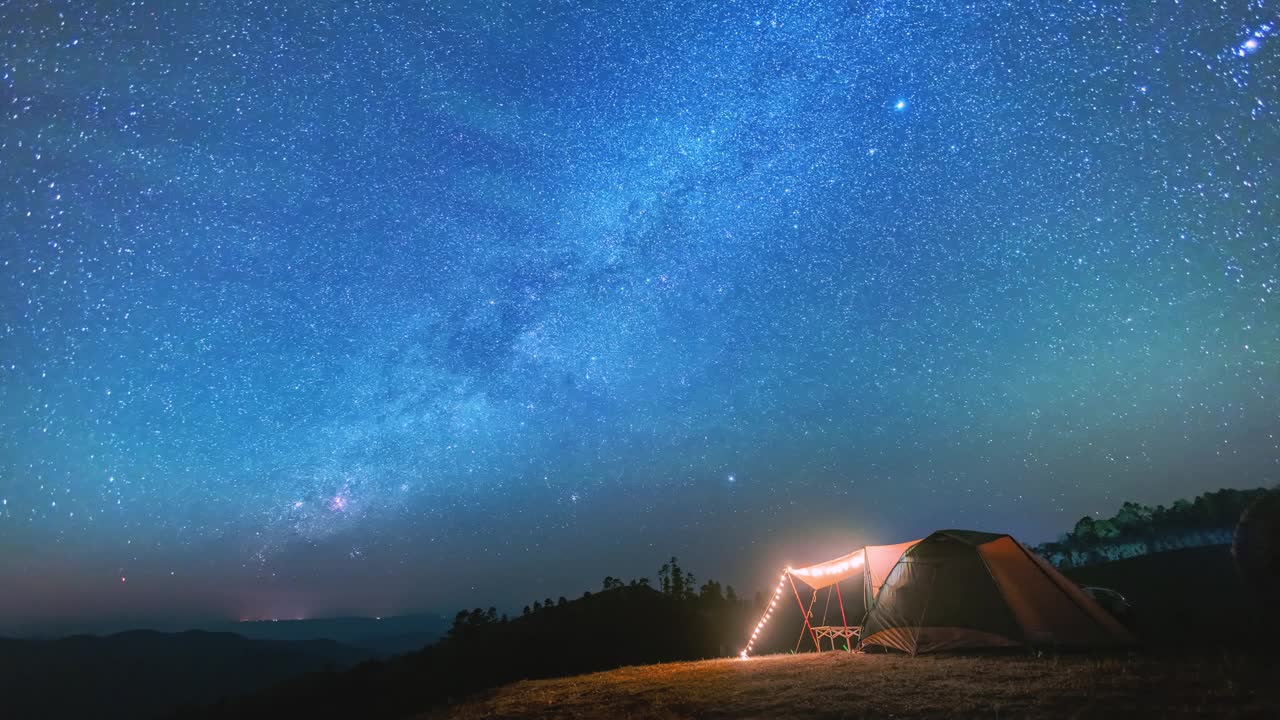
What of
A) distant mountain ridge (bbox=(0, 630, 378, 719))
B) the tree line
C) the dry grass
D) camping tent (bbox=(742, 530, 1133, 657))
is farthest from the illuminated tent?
distant mountain ridge (bbox=(0, 630, 378, 719))

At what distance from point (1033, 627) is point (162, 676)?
271921mm

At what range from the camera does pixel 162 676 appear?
194500 mm

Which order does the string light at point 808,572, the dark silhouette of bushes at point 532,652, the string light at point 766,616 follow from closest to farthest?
the string light at point 808,572, the string light at point 766,616, the dark silhouette of bushes at point 532,652

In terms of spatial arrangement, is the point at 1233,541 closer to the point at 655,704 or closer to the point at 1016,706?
the point at 1016,706

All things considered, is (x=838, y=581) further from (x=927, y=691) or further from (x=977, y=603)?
(x=927, y=691)

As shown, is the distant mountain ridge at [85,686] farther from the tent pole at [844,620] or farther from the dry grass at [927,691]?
the dry grass at [927,691]

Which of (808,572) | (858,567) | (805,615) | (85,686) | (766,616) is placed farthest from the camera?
(85,686)

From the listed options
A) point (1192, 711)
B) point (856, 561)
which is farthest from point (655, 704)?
point (856, 561)

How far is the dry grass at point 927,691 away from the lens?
6.82 meters

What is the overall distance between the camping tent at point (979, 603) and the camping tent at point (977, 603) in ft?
0.06

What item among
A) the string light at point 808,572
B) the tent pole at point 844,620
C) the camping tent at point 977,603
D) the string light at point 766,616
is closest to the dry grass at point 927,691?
the camping tent at point 977,603

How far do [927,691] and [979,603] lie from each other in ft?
18.0

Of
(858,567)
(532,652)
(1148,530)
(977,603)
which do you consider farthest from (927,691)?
(1148,530)

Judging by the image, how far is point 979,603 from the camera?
42.5 feet
